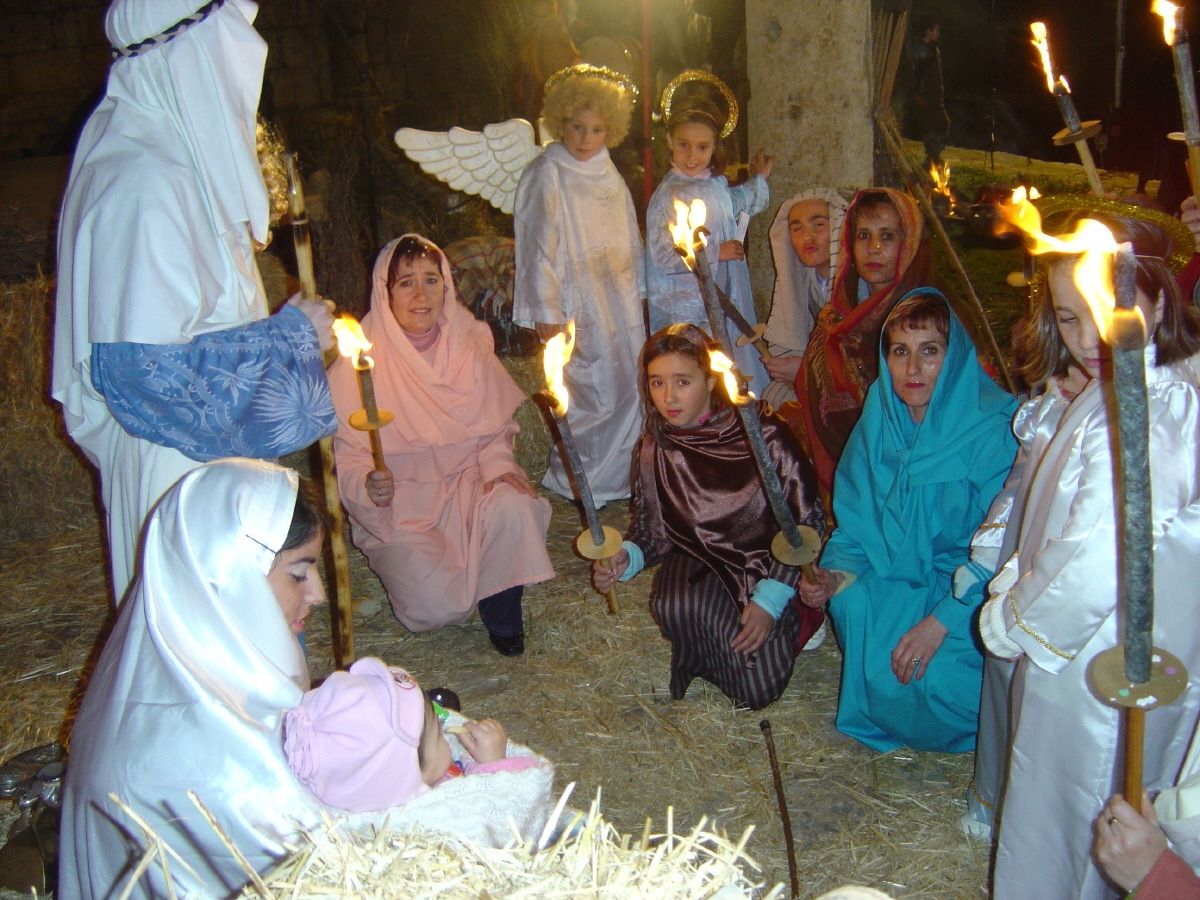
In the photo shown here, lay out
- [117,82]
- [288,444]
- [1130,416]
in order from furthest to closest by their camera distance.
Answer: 1. [288,444]
2. [117,82]
3. [1130,416]

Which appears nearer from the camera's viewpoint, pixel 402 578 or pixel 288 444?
pixel 288 444

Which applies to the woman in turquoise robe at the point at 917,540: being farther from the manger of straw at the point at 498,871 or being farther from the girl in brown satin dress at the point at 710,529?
the manger of straw at the point at 498,871

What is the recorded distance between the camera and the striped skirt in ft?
12.0

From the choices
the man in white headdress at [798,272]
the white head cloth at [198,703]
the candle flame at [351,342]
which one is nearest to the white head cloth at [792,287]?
the man in white headdress at [798,272]

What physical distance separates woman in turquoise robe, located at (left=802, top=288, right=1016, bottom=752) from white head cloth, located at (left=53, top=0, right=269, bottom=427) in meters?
1.96

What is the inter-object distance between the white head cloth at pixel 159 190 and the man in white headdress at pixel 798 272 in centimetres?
304

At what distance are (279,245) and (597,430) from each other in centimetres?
447

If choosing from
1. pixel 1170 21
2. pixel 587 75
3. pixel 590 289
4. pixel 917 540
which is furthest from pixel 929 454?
pixel 587 75

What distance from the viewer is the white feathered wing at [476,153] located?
5.89 meters

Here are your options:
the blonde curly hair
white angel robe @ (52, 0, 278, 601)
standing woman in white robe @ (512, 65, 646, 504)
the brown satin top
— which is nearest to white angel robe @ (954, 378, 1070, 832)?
the brown satin top

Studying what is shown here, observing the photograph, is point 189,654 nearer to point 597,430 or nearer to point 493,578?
point 493,578

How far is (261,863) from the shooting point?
6.12ft

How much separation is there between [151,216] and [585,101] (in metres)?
3.35

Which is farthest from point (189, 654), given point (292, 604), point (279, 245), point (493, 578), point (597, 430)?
point (279, 245)
